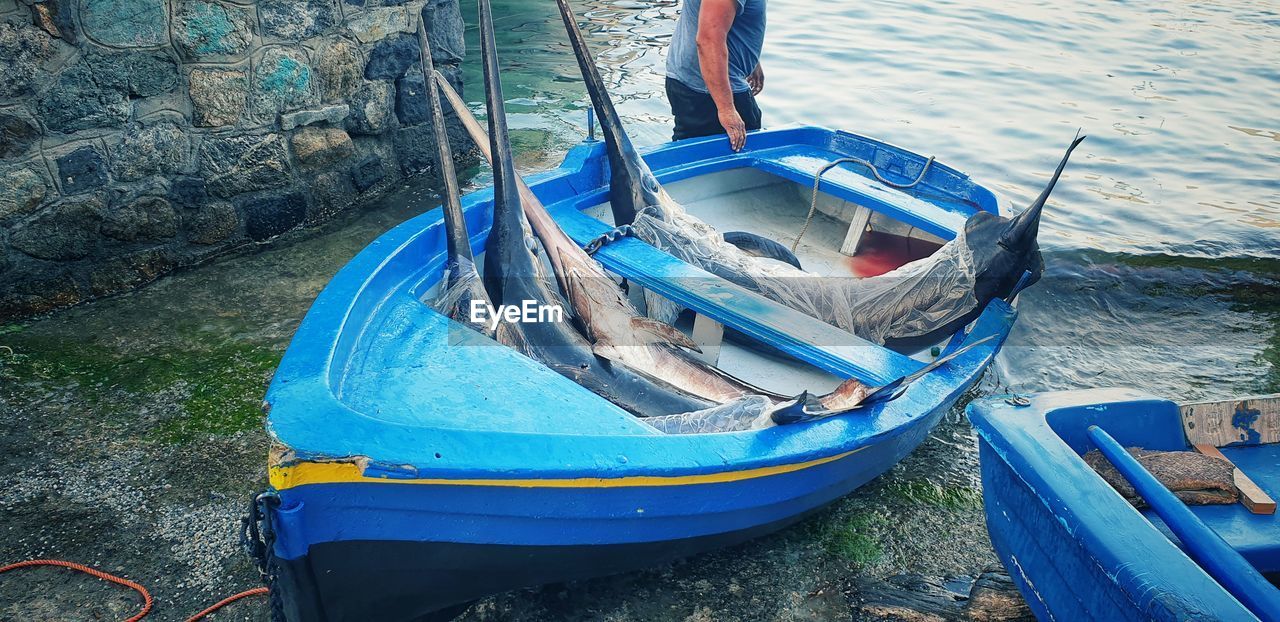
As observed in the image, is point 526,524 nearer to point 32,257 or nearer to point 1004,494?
point 1004,494

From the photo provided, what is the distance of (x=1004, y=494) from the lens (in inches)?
102

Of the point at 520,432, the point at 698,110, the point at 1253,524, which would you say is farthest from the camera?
the point at 698,110

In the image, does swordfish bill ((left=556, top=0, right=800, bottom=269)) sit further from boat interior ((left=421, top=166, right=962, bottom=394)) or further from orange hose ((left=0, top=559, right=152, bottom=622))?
orange hose ((left=0, top=559, right=152, bottom=622))

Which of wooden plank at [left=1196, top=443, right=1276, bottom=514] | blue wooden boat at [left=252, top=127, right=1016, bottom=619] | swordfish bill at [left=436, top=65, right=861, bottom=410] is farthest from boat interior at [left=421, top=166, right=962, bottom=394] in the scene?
wooden plank at [left=1196, top=443, right=1276, bottom=514]

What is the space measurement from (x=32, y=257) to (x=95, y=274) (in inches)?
11.7

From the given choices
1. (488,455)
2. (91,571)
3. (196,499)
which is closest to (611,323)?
(488,455)

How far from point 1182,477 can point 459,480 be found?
231 centimetres

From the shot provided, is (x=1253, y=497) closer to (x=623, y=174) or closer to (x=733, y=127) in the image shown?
(x=623, y=174)

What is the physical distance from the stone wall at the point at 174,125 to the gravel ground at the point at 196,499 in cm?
33

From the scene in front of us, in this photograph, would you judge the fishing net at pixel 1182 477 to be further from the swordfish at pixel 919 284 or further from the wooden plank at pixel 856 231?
the wooden plank at pixel 856 231

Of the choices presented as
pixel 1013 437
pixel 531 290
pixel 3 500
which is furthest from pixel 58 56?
pixel 1013 437

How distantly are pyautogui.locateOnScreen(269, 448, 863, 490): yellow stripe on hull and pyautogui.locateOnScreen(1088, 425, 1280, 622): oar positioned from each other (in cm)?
105

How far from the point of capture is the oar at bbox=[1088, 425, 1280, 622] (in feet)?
6.63

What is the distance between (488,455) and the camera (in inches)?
85.8
